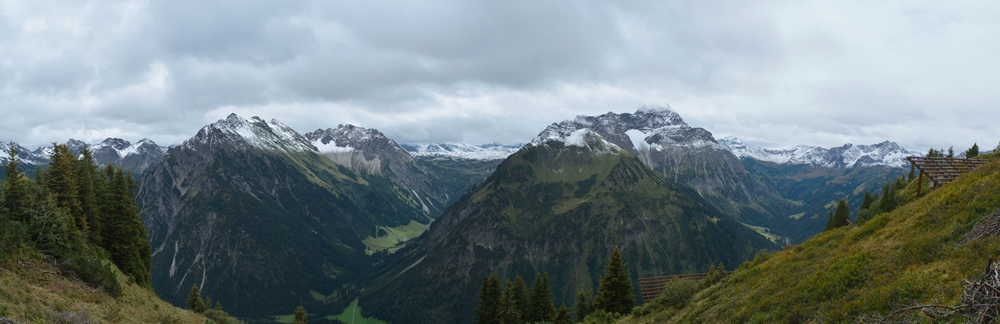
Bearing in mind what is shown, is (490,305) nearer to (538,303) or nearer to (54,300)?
(538,303)

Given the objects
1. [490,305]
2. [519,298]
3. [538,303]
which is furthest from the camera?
[519,298]

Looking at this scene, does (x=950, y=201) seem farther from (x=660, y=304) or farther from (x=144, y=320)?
(x=144, y=320)

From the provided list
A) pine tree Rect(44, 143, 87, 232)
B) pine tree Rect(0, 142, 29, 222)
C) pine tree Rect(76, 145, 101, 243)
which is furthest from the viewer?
pine tree Rect(76, 145, 101, 243)

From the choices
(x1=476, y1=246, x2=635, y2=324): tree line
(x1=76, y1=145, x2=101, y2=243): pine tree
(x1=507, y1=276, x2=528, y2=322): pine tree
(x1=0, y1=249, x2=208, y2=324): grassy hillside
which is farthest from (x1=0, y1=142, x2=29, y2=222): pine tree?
(x1=507, y1=276, x2=528, y2=322): pine tree

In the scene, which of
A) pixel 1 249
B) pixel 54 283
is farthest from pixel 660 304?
pixel 1 249

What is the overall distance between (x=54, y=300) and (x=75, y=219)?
29.9 meters

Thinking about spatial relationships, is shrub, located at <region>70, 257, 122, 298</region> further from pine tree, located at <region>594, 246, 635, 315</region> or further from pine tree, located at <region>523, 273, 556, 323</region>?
pine tree, located at <region>594, 246, 635, 315</region>

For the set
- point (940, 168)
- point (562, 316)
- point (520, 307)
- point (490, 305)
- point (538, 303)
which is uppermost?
point (940, 168)

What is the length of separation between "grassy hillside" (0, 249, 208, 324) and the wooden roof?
58458 mm

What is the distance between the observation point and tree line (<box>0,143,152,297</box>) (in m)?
31.7

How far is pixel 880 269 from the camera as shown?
18.0m

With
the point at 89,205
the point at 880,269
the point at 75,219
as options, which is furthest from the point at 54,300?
the point at 880,269

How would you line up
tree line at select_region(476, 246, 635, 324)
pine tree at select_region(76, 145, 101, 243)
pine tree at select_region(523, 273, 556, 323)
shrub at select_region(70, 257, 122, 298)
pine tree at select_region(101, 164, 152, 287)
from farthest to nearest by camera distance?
pine tree at select_region(523, 273, 556, 323), tree line at select_region(476, 246, 635, 324), pine tree at select_region(101, 164, 152, 287), pine tree at select_region(76, 145, 101, 243), shrub at select_region(70, 257, 122, 298)

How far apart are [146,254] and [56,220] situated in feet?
101
